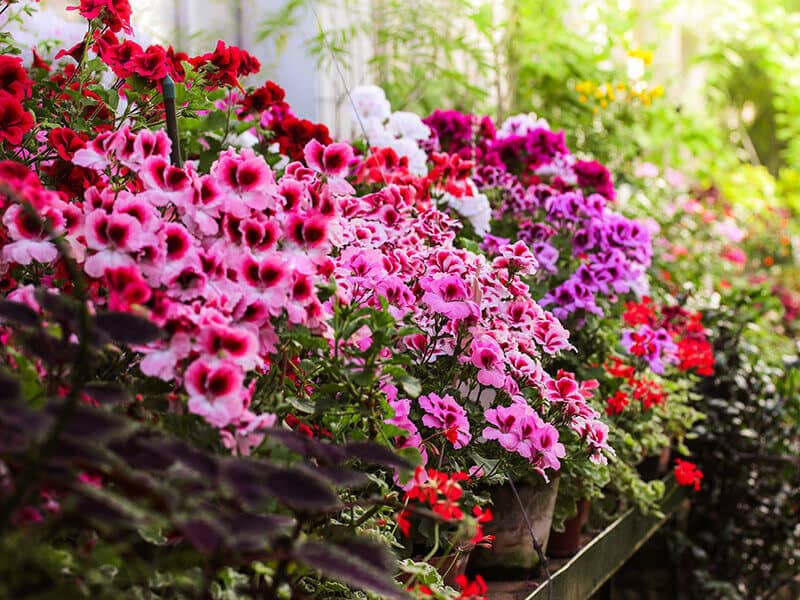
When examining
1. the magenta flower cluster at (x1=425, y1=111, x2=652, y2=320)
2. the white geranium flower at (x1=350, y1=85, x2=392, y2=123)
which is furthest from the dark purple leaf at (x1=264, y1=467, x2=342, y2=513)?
the white geranium flower at (x1=350, y1=85, x2=392, y2=123)

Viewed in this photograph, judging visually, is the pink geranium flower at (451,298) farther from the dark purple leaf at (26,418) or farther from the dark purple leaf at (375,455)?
the dark purple leaf at (26,418)

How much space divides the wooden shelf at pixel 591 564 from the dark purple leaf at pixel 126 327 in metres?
0.84

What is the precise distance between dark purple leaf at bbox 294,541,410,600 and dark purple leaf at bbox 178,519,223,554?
7cm

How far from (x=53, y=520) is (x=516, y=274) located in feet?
2.90

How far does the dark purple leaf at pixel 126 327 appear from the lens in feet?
2.36

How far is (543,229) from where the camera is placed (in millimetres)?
1967

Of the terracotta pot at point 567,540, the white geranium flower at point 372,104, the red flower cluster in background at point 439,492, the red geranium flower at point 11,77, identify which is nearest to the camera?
the red flower cluster in background at point 439,492

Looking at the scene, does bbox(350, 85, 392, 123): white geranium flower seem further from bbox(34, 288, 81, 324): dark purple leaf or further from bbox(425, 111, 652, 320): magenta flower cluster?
bbox(34, 288, 81, 324): dark purple leaf

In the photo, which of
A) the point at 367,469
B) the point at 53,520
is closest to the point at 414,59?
the point at 367,469

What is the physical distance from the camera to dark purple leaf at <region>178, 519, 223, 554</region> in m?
0.61

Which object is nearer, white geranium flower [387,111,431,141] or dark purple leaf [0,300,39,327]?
dark purple leaf [0,300,39,327]

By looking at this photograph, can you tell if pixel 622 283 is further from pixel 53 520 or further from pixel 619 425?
pixel 53 520

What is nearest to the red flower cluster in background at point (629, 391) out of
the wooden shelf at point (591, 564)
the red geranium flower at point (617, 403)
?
the red geranium flower at point (617, 403)

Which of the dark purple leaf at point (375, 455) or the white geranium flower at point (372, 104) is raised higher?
the white geranium flower at point (372, 104)
